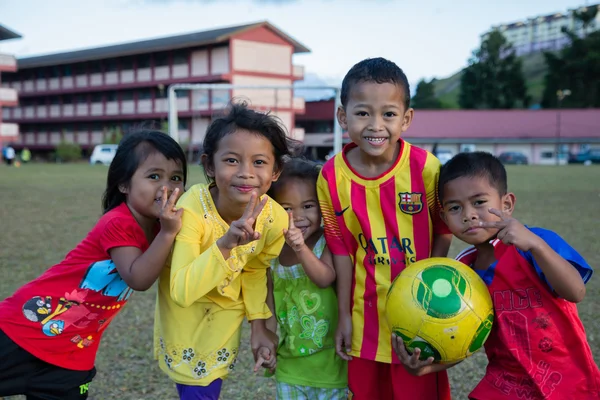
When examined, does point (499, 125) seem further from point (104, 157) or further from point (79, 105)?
point (79, 105)

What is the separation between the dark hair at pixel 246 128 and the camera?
2.40 metres

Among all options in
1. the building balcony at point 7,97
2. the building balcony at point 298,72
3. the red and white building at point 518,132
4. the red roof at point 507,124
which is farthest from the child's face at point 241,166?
the red roof at point 507,124

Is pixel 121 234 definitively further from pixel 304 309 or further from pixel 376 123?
pixel 376 123

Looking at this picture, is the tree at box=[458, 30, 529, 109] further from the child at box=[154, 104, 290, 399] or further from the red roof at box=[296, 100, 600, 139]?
the child at box=[154, 104, 290, 399]

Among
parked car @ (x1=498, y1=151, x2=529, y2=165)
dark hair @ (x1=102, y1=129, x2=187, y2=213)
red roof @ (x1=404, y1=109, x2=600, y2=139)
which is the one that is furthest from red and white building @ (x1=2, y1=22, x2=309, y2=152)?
dark hair @ (x1=102, y1=129, x2=187, y2=213)

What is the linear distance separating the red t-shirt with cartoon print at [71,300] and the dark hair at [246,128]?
468 mm

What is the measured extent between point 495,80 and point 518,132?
17.1 m

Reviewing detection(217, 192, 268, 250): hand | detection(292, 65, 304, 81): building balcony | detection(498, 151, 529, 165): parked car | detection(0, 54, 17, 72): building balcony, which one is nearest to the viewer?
detection(217, 192, 268, 250): hand

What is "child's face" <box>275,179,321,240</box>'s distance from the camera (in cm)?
268

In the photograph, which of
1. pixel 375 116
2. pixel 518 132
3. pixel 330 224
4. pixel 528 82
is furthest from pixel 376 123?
pixel 528 82

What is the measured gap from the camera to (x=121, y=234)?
237 cm

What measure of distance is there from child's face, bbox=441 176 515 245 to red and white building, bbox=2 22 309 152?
30.4m

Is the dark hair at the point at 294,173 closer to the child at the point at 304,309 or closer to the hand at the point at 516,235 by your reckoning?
the child at the point at 304,309

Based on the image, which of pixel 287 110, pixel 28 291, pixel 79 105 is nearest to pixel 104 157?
pixel 79 105
